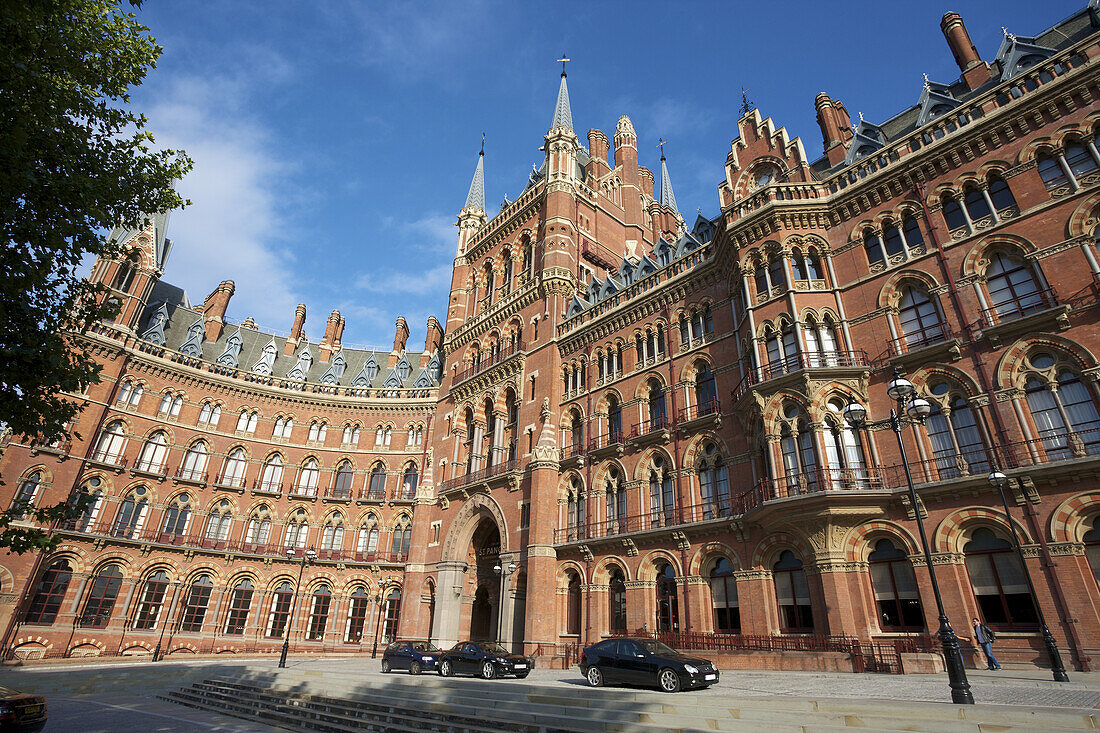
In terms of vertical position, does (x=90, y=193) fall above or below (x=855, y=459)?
above

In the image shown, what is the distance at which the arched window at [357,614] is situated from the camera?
1603 inches

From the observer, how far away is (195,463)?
4112 centimetres

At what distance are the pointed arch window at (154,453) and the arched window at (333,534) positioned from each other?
12.0m

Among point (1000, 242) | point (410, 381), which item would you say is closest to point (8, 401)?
point (1000, 242)

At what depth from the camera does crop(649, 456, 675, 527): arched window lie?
25688mm

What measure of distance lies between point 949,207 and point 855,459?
1007 cm

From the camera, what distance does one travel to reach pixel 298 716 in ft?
52.6

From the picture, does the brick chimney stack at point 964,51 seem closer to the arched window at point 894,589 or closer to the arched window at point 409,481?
the arched window at point 894,589

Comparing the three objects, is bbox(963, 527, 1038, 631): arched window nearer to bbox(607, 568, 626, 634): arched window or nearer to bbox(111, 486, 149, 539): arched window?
bbox(607, 568, 626, 634): arched window

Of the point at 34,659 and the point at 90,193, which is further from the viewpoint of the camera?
the point at 34,659

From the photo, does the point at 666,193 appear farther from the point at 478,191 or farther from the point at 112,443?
the point at 112,443

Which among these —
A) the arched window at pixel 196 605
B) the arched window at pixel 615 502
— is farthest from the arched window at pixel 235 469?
the arched window at pixel 615 502

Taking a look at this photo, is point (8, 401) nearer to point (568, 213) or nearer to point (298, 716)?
point (298, 716)

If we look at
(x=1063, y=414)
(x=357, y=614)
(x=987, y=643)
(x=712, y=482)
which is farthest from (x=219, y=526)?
(x=1063, y=414)
